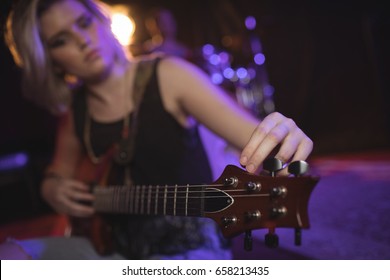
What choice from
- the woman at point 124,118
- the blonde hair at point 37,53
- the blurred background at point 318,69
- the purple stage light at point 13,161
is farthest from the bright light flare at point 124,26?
the woman at point 124,118

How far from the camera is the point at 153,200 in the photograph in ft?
2.88

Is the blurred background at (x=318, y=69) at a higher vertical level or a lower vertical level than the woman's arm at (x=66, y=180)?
higher

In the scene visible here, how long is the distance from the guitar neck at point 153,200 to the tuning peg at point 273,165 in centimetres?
15


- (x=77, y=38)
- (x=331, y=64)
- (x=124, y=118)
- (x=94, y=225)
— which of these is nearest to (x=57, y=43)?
(x=77, y=38)

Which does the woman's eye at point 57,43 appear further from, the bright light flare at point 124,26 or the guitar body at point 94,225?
the bright light flare at point 124,26

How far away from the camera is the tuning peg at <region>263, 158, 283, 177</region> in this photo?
0.58 m

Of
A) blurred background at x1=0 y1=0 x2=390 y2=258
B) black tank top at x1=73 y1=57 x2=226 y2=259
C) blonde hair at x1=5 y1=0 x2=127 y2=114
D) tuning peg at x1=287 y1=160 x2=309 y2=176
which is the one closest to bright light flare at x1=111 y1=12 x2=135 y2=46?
blurred background at x1=0 y1=0 x2=390 y2=258

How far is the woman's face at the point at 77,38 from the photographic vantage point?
118 centimetres

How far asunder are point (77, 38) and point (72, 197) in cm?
56

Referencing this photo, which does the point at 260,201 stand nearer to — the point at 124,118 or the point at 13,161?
the point at 124,118

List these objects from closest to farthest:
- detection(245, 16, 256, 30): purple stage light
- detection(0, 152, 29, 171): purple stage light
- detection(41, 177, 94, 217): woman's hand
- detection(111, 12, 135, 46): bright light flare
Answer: detection(41, 177, 94, 217): woman's hand → detection(245, 16, 256, 30): purple stage light → detection(0, 152, 29, 171): purple stage light → detection(111, 12, 135, 46): bright light flare

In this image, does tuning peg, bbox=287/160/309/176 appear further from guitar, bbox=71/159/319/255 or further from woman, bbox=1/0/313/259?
woman, bbox=1/0/313/259

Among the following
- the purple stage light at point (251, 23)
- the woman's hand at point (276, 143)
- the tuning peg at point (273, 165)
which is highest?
the purple stage light at point (251, 23)
